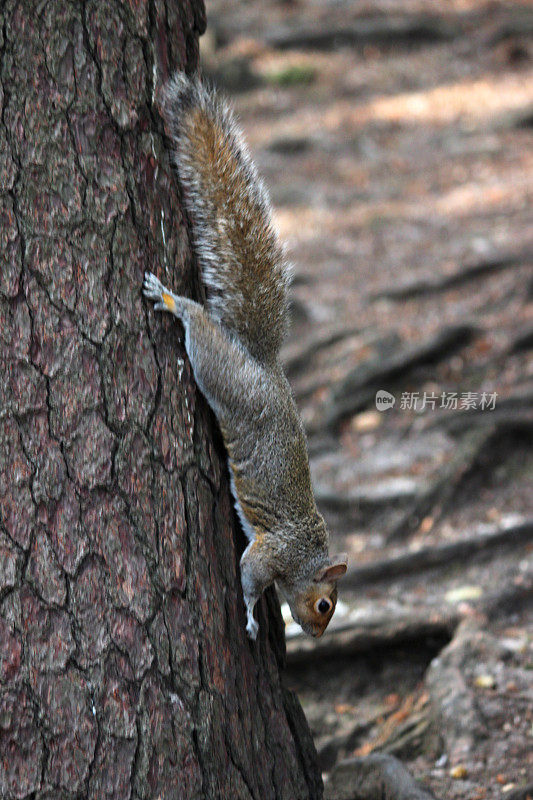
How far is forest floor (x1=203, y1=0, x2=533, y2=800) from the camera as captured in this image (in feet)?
9.66

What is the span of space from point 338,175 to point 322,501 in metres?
4.56

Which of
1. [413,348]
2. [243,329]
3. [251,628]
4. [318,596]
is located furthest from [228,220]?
[413,348]

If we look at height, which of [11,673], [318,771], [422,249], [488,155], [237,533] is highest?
[488,155]

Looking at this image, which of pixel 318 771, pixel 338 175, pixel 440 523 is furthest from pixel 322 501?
pixel 338 175

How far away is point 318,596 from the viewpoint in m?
2.45

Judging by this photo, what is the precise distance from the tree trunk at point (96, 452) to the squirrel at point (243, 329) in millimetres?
73

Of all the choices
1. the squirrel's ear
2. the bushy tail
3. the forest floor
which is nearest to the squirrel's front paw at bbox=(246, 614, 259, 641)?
the squirrel's ear

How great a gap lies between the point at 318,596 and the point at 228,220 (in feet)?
3.36

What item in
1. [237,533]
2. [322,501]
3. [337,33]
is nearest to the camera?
[237,533]

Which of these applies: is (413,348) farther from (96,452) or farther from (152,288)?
(96,452)

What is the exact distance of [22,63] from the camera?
1.63 metres

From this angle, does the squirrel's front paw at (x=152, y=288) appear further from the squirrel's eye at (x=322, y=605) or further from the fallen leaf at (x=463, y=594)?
the fallen leaf at (x=463, y=594)

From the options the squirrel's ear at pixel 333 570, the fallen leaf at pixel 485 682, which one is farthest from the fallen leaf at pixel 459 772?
the squirrel's ear at pixel 333 570

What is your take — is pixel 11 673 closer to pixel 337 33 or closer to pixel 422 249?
pixel 422 249
